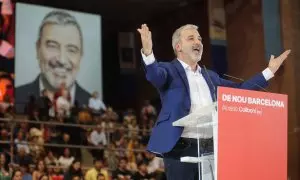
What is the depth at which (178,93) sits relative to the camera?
3.17m

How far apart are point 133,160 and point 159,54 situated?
4.49 meters

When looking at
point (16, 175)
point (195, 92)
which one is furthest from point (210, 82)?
point (16, 175)

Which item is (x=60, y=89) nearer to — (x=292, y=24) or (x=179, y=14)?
(x=179, y=14)

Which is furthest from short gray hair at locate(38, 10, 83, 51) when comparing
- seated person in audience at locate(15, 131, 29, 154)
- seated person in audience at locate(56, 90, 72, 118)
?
seated person in audience at locate(15, 131, 29, 154)

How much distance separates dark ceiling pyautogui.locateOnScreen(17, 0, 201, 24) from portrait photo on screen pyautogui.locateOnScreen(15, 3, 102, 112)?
35cm

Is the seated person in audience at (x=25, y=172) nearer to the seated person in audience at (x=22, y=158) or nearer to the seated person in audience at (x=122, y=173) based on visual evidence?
the seated person in audience at (x=22, y=158)

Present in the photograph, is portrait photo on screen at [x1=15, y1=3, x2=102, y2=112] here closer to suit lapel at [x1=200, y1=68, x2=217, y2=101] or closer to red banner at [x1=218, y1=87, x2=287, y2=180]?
suit lapel at [x1=200, y1=68, x2=217, y2=101]

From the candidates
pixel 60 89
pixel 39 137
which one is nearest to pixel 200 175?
pixel 39 137

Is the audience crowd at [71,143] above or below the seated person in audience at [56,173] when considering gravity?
above

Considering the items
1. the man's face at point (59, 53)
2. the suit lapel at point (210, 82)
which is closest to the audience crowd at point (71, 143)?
the man's face at point (59, 53)

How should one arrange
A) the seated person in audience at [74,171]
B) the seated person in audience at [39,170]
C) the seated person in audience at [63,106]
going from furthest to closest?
Answer: the seated person in audience at [63,106]
the seated person in audience at [74,171]
the seated person in audience at [39,170]

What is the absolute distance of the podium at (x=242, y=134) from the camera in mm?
2707

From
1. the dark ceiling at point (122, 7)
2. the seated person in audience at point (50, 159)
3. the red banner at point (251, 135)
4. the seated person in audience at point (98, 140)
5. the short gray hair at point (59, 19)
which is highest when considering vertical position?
the dark ceiling at point (122, 7)

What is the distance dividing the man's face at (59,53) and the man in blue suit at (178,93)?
9944mm
